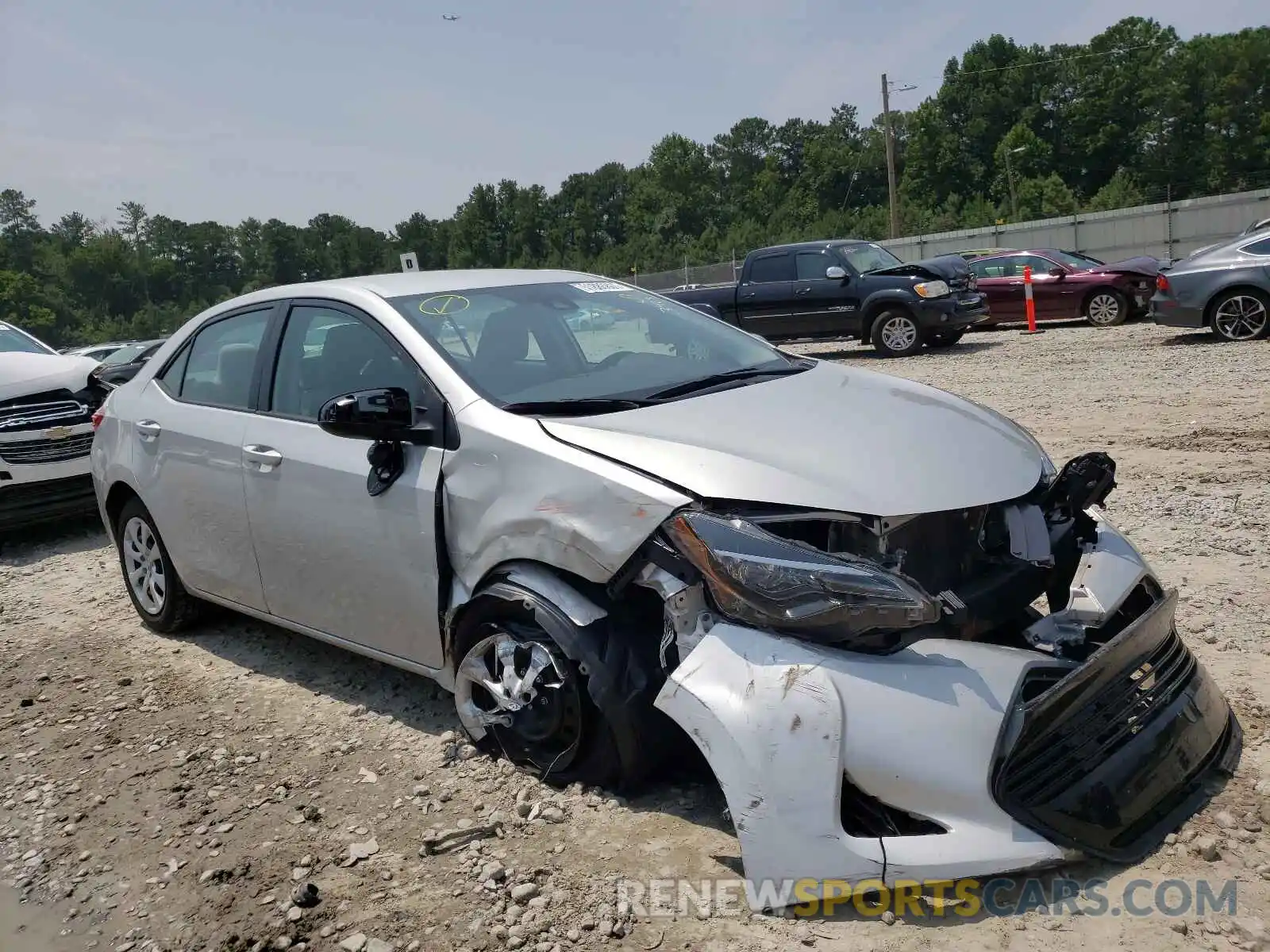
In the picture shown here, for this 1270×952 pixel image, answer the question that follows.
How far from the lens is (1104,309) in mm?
17172

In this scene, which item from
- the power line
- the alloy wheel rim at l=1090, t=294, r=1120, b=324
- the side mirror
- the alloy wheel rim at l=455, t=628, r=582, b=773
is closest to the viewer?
the alloy wheel rim at l=455, t=628, r=582, b=773

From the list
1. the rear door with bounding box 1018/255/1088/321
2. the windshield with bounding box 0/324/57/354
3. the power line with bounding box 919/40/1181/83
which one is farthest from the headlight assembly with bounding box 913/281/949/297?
the power line with bounding box 919/40/1181/83

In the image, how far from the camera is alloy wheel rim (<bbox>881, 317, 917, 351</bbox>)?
15633 mm

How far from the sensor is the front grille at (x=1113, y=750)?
248 centimetres

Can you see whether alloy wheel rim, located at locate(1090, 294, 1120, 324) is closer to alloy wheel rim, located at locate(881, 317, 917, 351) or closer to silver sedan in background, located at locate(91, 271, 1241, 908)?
alloy wheel rim, located at locate(881, 317, 917, 351)

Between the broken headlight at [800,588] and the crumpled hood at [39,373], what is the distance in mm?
7109

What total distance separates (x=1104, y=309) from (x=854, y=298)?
175 inches

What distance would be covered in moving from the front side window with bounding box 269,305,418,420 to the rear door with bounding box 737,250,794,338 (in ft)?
41.5

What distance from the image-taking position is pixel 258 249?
93.3 m

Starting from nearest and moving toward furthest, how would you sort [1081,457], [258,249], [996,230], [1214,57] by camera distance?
[1081,457] < [996,230] < [1214,57] < [258,249]

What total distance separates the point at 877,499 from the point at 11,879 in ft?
9.63

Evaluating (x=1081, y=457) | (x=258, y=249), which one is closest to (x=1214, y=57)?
(x=258, y=249)

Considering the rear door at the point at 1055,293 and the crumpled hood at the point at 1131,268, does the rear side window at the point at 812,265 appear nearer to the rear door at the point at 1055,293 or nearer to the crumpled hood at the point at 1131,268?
the rear door at the point at 1055,293

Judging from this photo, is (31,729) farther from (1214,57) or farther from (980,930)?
(1214,57)
